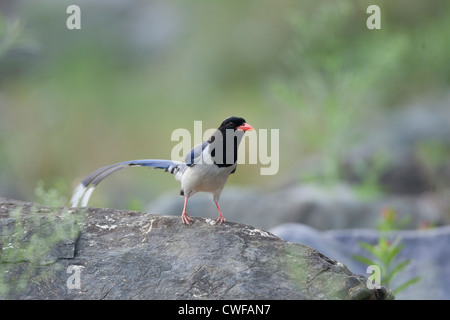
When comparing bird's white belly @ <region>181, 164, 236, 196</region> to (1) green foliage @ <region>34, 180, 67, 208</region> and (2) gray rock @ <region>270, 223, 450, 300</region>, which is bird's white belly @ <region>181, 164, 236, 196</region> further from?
Result: (2) gray rock @ <region>270, 223, 450, 300</region>

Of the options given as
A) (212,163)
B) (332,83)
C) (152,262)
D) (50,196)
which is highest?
(332,83)

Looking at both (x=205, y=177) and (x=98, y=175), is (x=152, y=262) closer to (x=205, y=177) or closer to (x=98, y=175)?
(x=205, y=177)

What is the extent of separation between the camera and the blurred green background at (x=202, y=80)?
898 cm

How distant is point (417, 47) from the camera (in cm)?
1305

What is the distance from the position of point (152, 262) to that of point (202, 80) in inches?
498

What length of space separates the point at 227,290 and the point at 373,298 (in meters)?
0.75

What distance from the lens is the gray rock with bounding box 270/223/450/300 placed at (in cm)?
568

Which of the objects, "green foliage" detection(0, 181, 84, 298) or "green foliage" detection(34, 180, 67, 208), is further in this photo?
"green foliage" detection(34, 180, 67, 208)

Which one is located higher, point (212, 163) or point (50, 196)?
point (212, 163)

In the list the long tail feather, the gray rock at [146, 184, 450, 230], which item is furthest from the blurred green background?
the long tail feather

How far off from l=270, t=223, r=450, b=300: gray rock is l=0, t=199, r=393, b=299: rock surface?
1512 millimetres

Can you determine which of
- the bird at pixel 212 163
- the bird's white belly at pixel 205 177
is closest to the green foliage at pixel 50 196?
the bird at pixel 212 163

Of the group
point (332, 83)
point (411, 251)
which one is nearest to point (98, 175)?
point (411, 251)

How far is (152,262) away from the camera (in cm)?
394
